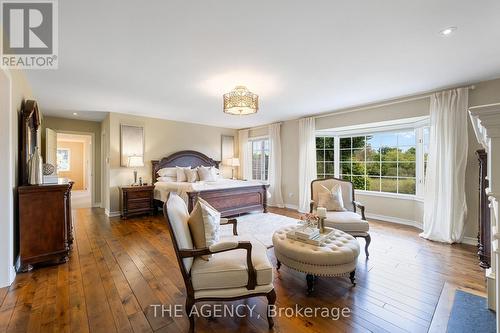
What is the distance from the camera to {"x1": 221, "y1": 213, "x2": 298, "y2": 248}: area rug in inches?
146

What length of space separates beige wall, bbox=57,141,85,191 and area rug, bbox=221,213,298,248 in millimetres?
8875

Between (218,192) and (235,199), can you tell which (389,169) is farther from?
(218,192)

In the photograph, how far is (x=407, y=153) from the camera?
4.50 metres

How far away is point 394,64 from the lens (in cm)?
267

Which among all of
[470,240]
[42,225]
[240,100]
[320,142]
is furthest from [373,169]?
[42,225]

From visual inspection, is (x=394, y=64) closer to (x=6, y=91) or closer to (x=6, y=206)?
(x=6, y=91)

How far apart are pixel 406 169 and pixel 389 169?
0.31 metres

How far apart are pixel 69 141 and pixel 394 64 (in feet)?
39.2

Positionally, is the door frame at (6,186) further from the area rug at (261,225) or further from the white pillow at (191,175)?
the white pillow at (191,175)

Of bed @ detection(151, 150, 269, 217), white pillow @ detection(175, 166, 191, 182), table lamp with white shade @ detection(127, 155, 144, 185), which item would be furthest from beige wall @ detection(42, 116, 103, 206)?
white pillow @ detection(175, 166, 191, 182)

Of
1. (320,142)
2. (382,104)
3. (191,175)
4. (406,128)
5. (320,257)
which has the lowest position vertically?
(320,257)

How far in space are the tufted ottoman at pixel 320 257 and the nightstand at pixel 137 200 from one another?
156 inches

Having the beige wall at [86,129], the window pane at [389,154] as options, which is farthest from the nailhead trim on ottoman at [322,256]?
the beige wall at [86,129]

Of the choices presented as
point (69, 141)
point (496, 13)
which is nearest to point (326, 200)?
point (496, 13)
